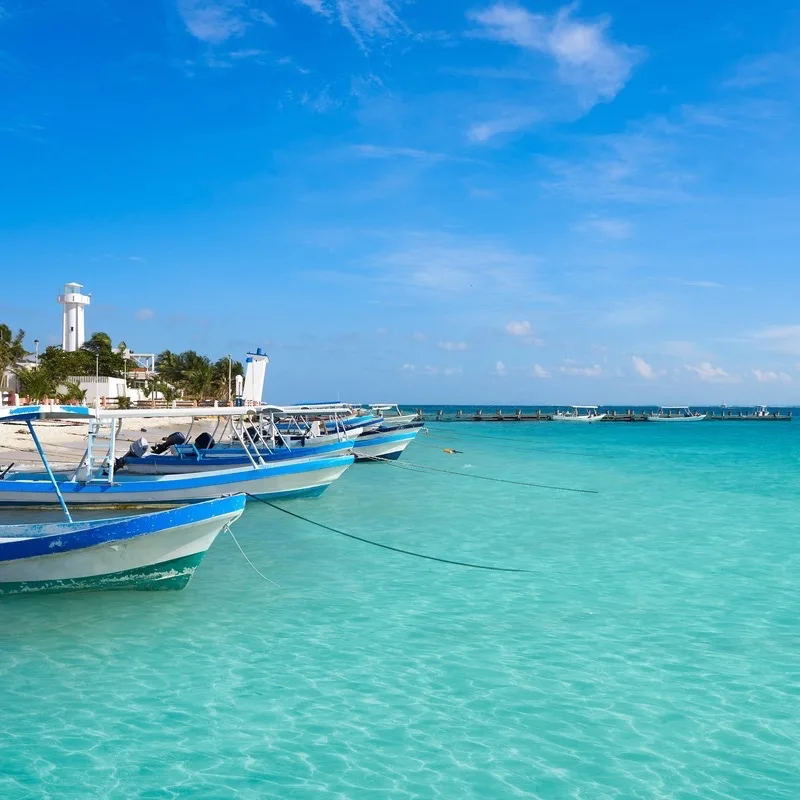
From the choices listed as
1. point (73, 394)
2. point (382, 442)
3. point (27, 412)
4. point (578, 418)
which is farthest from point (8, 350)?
point (578, 418)

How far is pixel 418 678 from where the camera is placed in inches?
308

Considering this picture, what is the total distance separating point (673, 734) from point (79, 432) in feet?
119

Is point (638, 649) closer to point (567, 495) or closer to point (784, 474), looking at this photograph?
point (567, 495)

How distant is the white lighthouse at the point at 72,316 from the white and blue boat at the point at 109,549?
6660cm

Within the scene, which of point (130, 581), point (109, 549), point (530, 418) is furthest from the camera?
point (530, 418)

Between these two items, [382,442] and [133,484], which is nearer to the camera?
[133,484]

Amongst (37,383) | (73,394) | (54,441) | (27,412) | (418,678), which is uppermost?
(37,383)

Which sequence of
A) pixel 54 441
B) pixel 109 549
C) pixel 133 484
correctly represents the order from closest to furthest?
pixel 109 549, pixel 133 484, pixel 54 441

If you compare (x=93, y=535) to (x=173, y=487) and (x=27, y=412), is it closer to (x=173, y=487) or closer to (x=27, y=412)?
(x=27, y=412)

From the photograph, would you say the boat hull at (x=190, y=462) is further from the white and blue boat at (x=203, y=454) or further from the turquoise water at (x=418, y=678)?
the turquoise water at (x=418, y=678)

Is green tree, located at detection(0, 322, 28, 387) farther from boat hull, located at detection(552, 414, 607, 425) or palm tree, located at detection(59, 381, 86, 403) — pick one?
boat hull, located at detection(552, 414, 607, 425)

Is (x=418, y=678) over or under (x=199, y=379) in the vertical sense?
under

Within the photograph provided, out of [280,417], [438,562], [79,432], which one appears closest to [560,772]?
[438,562]

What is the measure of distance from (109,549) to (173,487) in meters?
5.74
